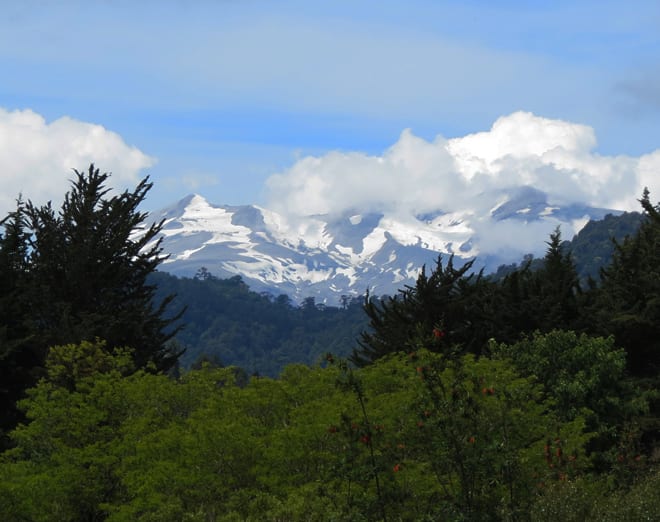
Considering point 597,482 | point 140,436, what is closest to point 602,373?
point 597,482

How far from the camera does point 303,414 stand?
23.6 meters

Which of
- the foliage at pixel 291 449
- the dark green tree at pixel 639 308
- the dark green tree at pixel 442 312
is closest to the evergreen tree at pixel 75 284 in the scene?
the foliage at pixel 291 449

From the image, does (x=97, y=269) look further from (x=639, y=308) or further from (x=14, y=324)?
(x=639, y=308)

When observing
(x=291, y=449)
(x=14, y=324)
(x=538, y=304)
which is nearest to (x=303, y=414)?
(x=291, y=449)

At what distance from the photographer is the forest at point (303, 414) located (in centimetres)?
1753

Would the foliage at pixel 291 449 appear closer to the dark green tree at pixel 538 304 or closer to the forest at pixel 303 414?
the forest at pixel 303 414

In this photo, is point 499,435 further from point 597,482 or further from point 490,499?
point 597,482

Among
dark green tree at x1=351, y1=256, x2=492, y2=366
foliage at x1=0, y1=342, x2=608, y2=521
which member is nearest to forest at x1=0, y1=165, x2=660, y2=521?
foliage at x1=0, y1=342, x2=608, y2=521

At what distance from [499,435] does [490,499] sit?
1777 mm

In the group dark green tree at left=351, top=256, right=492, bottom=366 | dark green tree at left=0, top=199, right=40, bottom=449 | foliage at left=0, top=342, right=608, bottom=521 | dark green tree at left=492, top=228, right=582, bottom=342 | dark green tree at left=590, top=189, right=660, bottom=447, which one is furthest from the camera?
dark green tree at left=351, top=256, right=492, bottom=366

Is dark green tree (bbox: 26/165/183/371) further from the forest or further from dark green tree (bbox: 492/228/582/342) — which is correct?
dark green tree (bbox: 492/228/582/342)

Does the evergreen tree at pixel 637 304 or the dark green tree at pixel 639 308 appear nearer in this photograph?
the dark green tree at pixel 639 308

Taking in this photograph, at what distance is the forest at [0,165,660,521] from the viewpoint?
17.5 metres

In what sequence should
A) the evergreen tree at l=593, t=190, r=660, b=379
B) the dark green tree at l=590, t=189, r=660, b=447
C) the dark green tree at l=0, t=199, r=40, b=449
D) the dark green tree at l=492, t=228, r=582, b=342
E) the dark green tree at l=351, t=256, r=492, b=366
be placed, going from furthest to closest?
the dark green tree at l=351, t=256, r=492, b=366
the dark green tree at l=492, t=228, r=582, b=342
the evergreen tree at l=593, t=190, r=660, b=379
the dark green tree at l=590, t=189, r=660, b=447
the dark green tree at l=0, t=199, r=40, b=449
